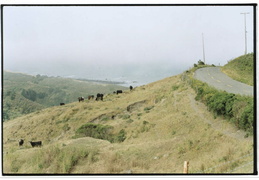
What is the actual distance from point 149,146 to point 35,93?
26.6 meters

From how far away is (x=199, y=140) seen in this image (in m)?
10.9

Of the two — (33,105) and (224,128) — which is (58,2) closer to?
(224,128)

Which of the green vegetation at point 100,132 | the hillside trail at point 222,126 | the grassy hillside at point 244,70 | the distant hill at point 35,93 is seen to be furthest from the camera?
the distant hill at point 35,93

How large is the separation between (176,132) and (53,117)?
9.86 metres

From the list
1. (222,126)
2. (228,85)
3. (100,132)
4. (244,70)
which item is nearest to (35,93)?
(244,70)

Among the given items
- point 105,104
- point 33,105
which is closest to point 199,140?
point 105,104

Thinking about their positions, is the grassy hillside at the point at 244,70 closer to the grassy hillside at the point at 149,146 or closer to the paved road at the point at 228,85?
the paved road at the point at 228,85

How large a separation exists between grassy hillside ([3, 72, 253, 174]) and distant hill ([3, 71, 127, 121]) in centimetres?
468

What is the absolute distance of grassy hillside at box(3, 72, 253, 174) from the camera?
9.59 metres

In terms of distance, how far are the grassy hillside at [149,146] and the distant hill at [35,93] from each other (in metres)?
4.68

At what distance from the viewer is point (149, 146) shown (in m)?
11.1

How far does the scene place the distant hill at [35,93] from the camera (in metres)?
22.2

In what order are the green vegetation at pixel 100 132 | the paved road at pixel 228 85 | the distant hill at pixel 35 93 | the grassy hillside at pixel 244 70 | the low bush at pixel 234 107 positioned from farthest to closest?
the distant hill at pixel 35 93 < the grassy hillside at pixel 244 70 < the paved road at pixel 228 85 < the green vegetation at pixel 100 132 < the low bush at pixel 234 107

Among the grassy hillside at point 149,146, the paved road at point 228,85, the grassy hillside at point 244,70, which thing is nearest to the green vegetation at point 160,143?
the grassy hillside at point 149,146
